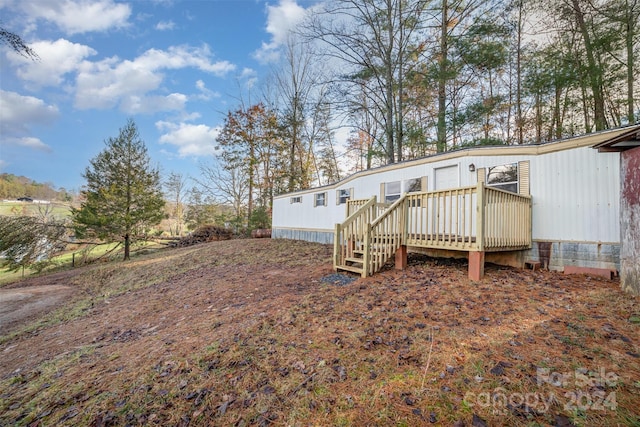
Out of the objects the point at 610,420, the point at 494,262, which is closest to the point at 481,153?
the point at 494,262

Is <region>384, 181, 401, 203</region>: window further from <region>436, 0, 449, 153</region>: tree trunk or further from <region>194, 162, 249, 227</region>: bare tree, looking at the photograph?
<region>194, 162, 249, 227</region>: bare tree

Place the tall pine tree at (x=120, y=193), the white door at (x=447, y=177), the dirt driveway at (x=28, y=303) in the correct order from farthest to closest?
the tall pine tree at (x=120, y=193) < the white door at (x=447, y=177) < the dirt driveway at (x=28, y=303)

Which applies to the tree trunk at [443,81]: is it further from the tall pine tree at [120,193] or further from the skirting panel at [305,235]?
the tall pine tree at [120,193]

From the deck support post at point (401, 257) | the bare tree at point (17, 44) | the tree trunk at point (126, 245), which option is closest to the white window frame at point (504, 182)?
the deck support post at point (401, 257)

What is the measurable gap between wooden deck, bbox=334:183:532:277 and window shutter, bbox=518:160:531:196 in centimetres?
24

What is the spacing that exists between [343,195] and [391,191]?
272cm

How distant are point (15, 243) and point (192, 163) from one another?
13.1 meters

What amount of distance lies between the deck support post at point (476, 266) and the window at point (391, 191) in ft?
12.5

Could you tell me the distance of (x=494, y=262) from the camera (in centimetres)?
623

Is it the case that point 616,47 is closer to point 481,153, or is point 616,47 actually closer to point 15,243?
point 481,153

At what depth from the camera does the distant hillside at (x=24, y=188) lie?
26428mm

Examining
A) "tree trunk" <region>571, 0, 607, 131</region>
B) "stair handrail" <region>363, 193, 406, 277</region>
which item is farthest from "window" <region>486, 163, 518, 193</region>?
"tree trunk" <region>571, 0, 607, 131</region>

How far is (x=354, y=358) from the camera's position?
2.75 m

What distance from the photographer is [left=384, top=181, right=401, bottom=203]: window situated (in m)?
8.52
